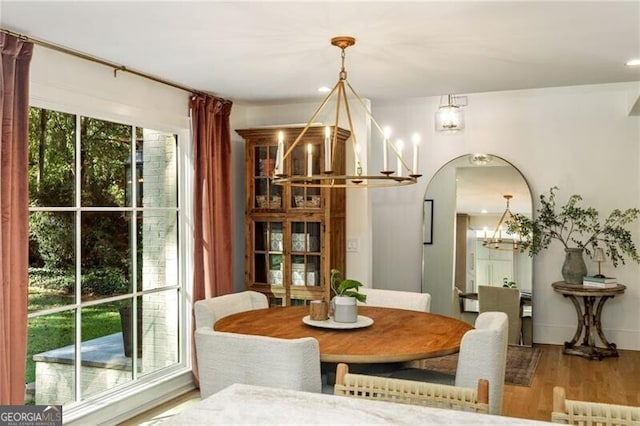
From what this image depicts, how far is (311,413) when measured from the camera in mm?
1403

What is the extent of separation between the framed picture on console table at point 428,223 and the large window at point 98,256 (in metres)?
2.76

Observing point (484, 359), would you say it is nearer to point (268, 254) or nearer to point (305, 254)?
point (305, 254)

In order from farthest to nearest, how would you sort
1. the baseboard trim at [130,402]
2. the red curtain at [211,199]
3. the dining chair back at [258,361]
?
the red curtain at [211,199] → the baseboard trim at [130,402] → the dining chair back at [258,361]

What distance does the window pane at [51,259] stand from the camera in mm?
3537

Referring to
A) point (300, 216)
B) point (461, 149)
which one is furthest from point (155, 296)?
point (461, 149)

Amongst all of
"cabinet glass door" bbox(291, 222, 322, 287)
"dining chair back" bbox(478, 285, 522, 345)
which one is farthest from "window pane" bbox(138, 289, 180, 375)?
"dining chair back" bbox(478, 285, 522, 345)

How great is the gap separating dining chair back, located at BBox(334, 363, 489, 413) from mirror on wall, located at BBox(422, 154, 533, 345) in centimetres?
441

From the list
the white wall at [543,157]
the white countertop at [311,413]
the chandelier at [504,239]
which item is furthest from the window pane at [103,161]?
the chandelier at [504,239]

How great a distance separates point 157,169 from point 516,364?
3.48 meters

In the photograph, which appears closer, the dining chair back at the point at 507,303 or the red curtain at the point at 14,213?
the red curtain at the point at 14,213

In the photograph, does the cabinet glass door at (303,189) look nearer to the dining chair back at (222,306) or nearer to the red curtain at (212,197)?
the red curtain at (212,197)

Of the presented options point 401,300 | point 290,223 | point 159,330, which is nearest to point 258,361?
point 401,300

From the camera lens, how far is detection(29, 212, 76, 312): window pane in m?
3.54

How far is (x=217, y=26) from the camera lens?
3074 mm
